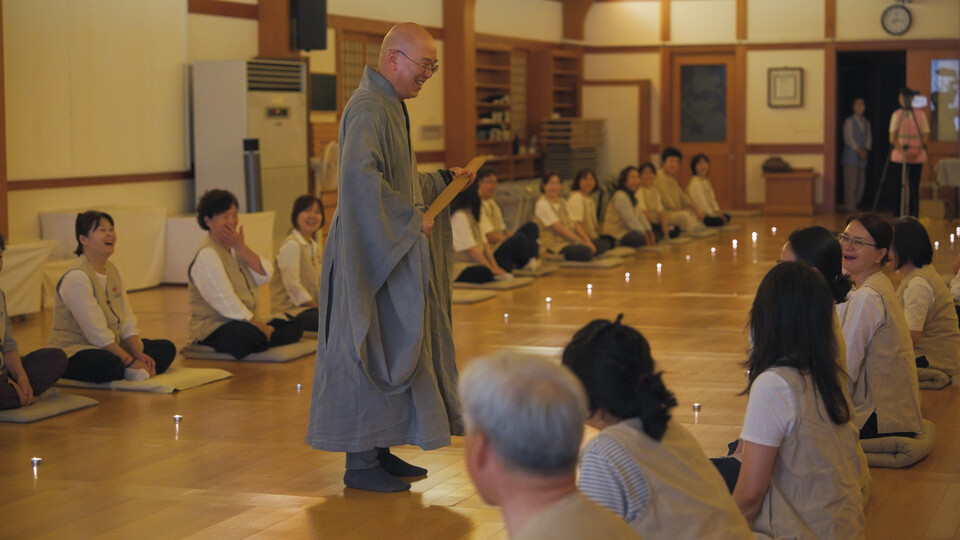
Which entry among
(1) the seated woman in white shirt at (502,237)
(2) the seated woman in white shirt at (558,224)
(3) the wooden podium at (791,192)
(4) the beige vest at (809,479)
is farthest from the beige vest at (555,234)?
(4) the beige vest at (809,479)

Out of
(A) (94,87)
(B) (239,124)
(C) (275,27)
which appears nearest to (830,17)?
(C) (275,27)

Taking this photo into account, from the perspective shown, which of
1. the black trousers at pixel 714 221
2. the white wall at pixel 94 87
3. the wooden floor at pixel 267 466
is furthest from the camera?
the black trousers at pixel 714 221

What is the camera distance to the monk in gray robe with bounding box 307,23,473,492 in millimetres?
3553

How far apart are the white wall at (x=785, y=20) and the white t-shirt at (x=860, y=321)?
1251 cm

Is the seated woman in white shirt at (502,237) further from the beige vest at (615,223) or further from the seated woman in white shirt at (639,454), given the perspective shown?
the seated woman in white shirt at (639,454)

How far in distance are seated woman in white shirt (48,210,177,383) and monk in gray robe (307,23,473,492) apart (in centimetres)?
190

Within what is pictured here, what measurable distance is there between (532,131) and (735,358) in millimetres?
9648

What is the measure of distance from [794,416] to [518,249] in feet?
22.3

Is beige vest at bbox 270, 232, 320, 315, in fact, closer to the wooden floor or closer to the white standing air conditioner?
the wooden floor

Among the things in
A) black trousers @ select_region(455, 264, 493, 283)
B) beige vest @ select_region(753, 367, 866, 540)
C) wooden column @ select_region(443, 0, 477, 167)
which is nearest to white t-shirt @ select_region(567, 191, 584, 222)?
black trousers @ select_region(455, 264, 493, 283)

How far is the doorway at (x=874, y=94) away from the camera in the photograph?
16344mm

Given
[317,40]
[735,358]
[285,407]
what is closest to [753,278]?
[735,358]

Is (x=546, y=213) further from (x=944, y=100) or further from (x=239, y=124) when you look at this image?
(x=944, y=100)

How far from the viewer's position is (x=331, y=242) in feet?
12.0
